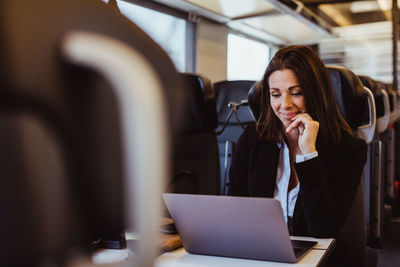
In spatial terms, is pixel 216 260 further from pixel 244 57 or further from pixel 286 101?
pixel 244 57

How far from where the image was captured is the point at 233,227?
45.2 inches

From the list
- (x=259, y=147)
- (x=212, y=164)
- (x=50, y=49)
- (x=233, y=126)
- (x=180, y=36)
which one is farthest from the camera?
(x=180, y=36)

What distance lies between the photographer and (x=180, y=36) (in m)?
4.71

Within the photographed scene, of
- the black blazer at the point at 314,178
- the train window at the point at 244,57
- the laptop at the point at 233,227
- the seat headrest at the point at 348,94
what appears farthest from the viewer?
the train window at the point at 244,57

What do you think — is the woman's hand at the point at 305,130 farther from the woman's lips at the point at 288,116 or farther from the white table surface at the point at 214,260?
the white table surface at the point at 214,260

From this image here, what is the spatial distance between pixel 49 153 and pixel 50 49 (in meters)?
Result: 0.08

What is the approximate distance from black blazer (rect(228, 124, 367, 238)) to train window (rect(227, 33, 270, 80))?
12.3 feet

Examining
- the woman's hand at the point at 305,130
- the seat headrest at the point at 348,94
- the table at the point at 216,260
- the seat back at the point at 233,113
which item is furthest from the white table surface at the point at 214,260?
the seat back at the point at 233,113

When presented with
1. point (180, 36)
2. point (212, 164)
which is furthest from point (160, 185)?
point (180, 36)

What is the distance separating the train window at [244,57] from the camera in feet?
18.5

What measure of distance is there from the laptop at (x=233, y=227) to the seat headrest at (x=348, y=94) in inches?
40.6

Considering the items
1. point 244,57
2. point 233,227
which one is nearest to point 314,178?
point 233,227

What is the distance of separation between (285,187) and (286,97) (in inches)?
12.3

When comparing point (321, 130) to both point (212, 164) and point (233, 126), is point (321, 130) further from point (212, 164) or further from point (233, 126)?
point (233, 126)
